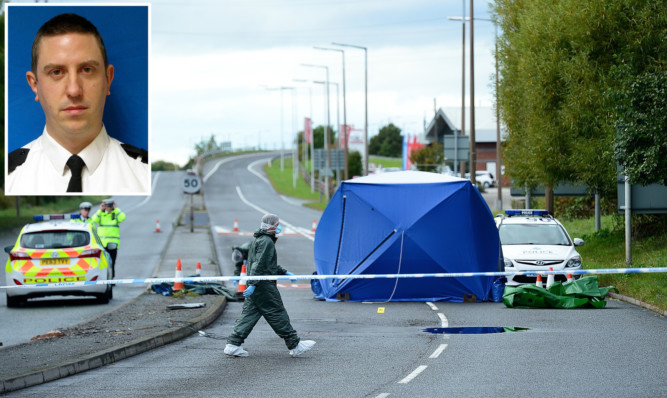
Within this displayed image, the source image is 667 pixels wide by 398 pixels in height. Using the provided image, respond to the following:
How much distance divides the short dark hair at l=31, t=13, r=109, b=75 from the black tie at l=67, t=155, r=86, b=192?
1706 millimetres

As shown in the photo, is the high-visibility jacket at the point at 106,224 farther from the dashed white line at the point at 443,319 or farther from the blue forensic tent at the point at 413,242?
the dashed white line at the point at 443,319

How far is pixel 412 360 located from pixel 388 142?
15552 centimetres

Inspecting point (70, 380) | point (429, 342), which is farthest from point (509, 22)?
point (70, 380)

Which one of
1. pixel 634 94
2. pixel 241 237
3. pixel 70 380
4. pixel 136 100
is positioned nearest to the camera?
pixel 70 380

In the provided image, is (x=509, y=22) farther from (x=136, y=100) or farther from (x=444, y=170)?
Answer: (x=444, y=170)

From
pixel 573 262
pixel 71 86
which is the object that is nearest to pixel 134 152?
pixel 71 86

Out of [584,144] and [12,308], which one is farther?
[584,144]

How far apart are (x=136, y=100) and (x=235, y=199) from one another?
5991cm

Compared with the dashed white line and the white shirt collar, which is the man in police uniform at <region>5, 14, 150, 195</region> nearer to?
the white shirt collar

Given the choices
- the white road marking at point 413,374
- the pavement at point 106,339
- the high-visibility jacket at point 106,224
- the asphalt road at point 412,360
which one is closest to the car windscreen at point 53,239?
the pavement at point 106,339

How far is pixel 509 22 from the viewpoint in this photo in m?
33.4

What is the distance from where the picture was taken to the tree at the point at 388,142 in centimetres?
16475

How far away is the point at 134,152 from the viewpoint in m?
18.5

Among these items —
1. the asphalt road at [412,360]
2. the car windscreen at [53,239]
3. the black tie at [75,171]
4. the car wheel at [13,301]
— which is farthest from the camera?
the car windscreen at [53,239]
